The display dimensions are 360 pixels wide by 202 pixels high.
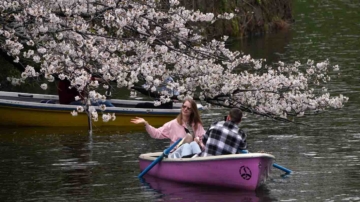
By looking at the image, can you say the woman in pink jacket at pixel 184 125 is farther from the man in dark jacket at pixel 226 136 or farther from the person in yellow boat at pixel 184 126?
the man in dark jacket at pixel 226 136

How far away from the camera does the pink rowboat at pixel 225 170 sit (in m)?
15.6

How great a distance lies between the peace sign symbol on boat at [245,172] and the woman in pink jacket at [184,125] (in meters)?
1.38

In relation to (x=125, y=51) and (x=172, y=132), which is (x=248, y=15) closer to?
(x=125, y=51)

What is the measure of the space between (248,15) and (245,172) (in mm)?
35762

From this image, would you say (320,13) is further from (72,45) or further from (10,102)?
(72,45)

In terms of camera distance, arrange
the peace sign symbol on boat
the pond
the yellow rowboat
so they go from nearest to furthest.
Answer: the peace sign symbol on boat, the pond, the yellow rowboat

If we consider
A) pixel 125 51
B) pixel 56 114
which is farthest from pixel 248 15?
pixel 125 51

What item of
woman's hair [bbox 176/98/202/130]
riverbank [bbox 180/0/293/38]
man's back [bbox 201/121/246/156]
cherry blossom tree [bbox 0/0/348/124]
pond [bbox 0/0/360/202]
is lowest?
pond [bbox 0/0/360/202]

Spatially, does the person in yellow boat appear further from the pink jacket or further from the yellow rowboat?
the yellow rowboat

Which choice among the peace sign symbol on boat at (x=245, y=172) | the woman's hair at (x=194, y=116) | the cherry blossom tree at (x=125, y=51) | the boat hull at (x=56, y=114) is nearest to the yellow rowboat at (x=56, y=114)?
the boat hull at (x=56, y=114)

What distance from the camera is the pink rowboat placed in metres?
15.6

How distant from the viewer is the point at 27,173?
18391 millimetres

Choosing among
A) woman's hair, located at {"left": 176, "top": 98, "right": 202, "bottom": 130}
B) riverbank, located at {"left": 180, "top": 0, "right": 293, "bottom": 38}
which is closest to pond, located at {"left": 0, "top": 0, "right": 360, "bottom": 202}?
woman's hair, located at {"left": 176, "top": 98, "right": 202, "bottom": 130}

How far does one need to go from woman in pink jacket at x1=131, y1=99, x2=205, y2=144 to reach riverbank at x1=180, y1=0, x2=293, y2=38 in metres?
26.1
